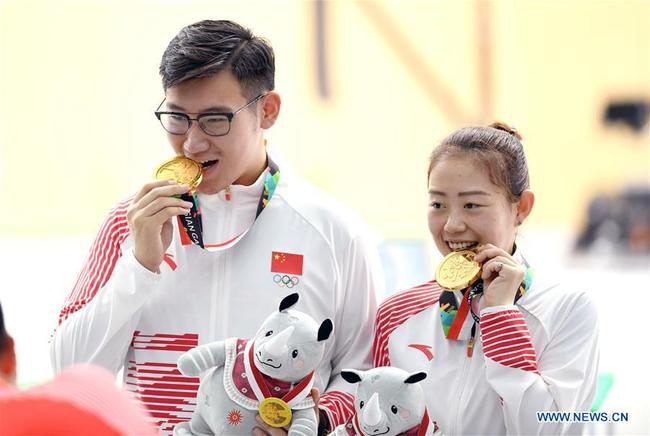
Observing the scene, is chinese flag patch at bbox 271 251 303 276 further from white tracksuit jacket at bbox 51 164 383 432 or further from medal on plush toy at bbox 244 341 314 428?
medal on plush toy at bbox 244 341 314 428

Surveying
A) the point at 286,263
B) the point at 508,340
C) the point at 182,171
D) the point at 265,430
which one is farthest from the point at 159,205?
the point at 508,340

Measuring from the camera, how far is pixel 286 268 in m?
2.58

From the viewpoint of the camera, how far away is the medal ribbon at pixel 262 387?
7.11 feet

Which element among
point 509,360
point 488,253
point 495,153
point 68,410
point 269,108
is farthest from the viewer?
point 269,108

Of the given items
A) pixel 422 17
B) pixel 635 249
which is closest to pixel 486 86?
pixel 422 17

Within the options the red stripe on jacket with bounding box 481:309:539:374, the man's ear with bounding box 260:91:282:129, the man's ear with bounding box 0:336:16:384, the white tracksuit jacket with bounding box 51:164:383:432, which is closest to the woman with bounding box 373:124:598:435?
the red stripe on jacket with bounding box 481:309:539:374

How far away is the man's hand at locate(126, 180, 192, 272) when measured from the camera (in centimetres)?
238

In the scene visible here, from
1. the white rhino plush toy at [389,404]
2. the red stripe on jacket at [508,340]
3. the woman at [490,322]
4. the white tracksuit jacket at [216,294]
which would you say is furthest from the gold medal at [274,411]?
the red stripe on jacket at [508,340]

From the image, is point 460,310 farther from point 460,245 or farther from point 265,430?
point 265,430

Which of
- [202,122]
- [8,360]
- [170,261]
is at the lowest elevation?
[8,360]

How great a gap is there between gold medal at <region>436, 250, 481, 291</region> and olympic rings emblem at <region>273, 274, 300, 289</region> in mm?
394

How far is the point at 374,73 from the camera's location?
43.1 ft

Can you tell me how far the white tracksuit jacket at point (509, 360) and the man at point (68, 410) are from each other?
1050 millimetres

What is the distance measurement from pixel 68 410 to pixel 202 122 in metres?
1.24
